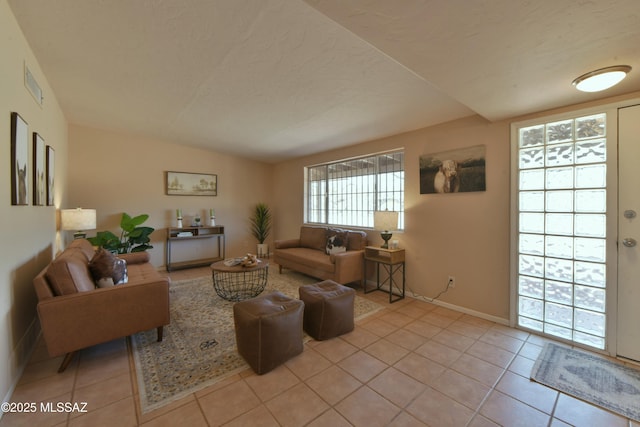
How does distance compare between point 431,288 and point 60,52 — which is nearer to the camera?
point 60,52

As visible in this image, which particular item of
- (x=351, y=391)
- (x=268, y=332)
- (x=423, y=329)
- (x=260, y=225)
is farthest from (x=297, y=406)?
(x=260, y=225)

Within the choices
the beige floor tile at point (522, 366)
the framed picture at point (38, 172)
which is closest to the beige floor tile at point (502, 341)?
the beige floor tile at point (522, 366)

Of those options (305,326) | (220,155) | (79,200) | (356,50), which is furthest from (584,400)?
(79,200)

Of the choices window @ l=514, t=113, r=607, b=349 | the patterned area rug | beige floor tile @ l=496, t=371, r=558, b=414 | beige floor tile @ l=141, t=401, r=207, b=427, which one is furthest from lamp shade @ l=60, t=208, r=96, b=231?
window @ l=514, t=113, r=607, b=349

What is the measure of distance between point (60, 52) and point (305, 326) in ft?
10.6

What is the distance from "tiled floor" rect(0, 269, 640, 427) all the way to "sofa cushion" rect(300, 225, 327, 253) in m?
2.24

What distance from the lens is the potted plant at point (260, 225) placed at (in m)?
6.08

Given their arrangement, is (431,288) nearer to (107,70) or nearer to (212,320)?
(212,320)

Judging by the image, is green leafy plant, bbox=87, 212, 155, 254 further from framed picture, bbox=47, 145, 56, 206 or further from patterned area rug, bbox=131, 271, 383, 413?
Result: patterned area rug, bbox=131, 271, 383, 413

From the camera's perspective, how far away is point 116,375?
191cm

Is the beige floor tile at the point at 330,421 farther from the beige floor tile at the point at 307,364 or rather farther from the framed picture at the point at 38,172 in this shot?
the framed picture at the point at 38,172

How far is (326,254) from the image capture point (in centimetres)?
428

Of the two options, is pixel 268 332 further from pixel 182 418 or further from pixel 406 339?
pixel 406 339

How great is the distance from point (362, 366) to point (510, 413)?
95 cm
